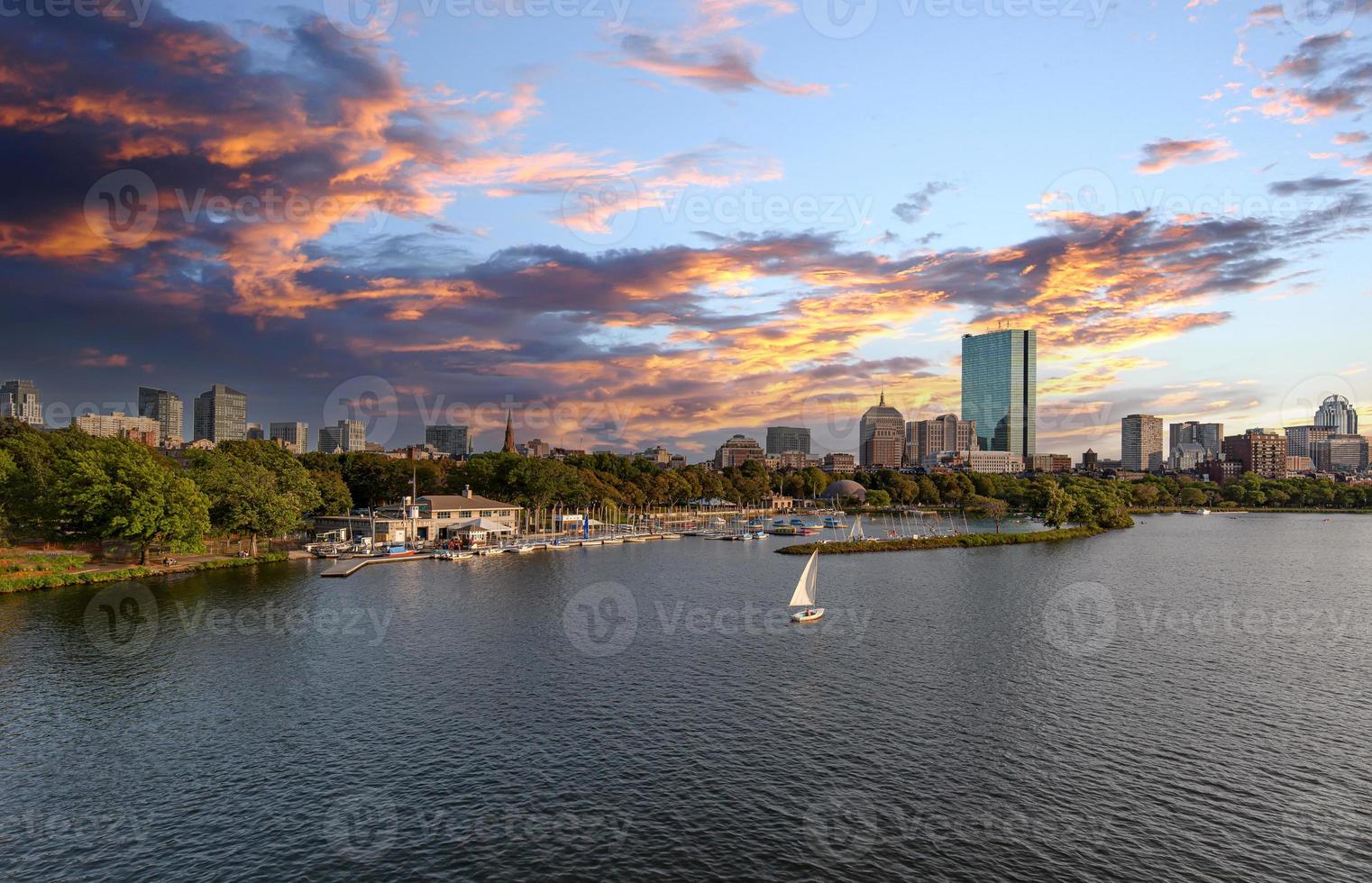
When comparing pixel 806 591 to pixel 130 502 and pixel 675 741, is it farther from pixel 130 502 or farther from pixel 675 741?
pixel 130 502

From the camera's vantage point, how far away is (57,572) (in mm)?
78750

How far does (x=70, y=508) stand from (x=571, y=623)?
2400 inches

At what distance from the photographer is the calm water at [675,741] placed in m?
28.4

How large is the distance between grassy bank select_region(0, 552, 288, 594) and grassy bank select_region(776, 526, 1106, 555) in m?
88.3

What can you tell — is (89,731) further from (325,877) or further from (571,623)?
(571,623)

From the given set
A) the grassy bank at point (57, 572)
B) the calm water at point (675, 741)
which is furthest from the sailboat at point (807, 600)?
the grassy bank at point (57, 572)

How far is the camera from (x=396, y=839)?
28969mm

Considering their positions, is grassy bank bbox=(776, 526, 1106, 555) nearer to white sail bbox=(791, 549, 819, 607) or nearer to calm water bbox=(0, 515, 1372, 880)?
white sail bbox=(791, 549, 819, 607)

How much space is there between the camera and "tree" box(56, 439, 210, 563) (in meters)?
83.8

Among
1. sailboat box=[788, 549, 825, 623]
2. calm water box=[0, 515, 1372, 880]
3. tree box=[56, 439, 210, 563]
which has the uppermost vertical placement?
tree box=[56, 439, 210, 563]

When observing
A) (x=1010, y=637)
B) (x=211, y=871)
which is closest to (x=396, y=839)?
(x=211, y=871)

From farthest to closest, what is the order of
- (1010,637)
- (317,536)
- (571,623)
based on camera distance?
1. (317,536)
2. (571,623)
3. (1010,637)

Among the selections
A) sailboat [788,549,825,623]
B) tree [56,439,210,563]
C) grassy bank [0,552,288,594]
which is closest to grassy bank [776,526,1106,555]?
sailboat [788,549,825,623]

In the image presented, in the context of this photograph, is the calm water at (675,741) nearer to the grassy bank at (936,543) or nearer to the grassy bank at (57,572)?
the grassy bank at (57,572)
